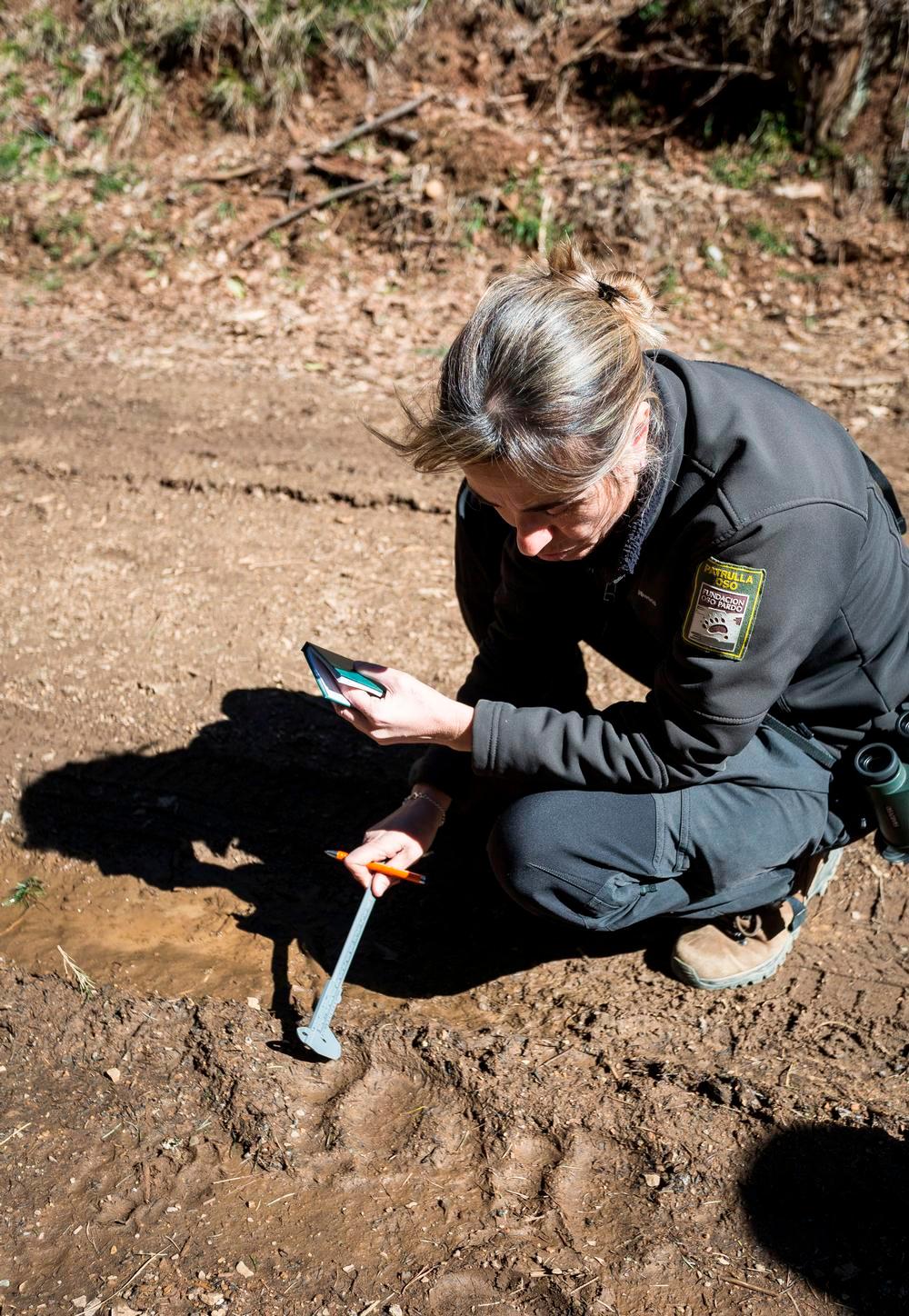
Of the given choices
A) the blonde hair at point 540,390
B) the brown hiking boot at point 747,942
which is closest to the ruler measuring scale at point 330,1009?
the brown hiking boot at point 747,942

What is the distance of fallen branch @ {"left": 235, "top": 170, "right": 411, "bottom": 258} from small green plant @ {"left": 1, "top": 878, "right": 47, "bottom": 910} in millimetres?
4157

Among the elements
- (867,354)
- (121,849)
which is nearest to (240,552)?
(121,849)

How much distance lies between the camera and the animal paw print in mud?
5.42 ft

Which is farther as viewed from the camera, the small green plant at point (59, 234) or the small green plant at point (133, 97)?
the small green plant at point (133, 97)

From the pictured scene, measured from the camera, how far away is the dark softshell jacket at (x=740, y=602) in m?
1.61

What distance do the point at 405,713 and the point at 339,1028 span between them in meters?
0.69

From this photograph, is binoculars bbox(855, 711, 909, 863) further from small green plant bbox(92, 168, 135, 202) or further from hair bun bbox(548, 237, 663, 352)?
small green plant bbox(92, 168, 135, 202)

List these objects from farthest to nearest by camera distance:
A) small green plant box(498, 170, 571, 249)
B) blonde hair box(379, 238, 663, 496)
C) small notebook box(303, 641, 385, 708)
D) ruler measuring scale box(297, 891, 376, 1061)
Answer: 1. small green plant box(498, 170, 571, 249)
2. ruler measuring scale box(297, 891, 376, 1061)
3. small notebook box(303, 641, 385, 708)
4. blonde hair box(379, 238, 663, 496)

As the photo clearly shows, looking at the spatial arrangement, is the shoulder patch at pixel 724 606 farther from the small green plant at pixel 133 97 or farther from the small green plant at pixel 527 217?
the small green plant at pixel 133 97

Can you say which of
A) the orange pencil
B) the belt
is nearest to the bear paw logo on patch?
the belt

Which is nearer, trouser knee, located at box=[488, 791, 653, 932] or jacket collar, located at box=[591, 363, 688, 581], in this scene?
jacket collar, located at box=[591, 363, 688, 581]

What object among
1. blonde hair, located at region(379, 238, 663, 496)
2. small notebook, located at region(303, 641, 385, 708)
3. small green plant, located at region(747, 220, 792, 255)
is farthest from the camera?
small green plant, located at region(747, 220, 792, 255)

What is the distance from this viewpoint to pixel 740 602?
5.34ft

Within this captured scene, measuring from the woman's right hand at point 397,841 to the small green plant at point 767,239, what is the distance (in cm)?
433
